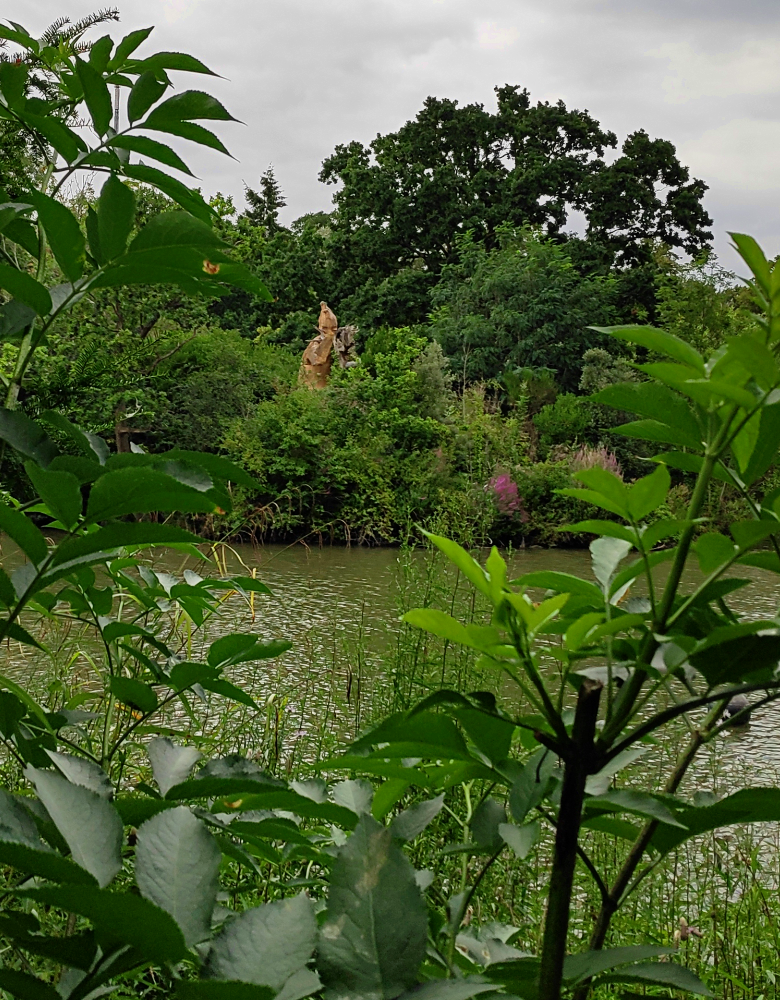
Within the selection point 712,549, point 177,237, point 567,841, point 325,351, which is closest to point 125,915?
point 567,841

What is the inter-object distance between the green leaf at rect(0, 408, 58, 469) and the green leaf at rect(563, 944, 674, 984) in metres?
0.30

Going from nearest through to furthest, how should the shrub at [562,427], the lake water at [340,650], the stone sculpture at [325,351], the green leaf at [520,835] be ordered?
the green leaf at [520,835], the lake water at [340,650], the shrub at [562,427], the stone sculpture at [325,351]

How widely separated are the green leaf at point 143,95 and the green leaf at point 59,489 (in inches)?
11.2

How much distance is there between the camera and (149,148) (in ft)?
1.74

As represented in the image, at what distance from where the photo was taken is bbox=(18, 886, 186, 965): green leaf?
6.9 inches

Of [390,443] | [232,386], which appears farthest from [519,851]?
[232,386]

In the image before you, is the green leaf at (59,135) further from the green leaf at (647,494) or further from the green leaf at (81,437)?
the green leaf at (647,494)

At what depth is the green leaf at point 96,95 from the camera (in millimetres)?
489

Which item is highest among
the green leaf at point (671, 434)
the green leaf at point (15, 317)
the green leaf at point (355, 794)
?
the green leaf at point (15, 317)

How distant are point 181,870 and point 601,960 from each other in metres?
0.13

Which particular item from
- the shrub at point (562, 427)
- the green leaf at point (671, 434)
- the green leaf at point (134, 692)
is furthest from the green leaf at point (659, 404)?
the shrub at point (562, 427)

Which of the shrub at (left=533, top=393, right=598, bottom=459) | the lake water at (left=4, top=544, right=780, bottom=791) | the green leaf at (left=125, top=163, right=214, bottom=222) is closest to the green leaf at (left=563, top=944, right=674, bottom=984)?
the green leaf at (left=125, top=163, right=214, bottom=222)

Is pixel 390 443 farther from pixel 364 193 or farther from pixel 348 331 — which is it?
pixel 364 193

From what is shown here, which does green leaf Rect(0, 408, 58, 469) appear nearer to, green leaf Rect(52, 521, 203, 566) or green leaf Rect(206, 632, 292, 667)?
green leaf Rect(52, 521, 203, 566)
